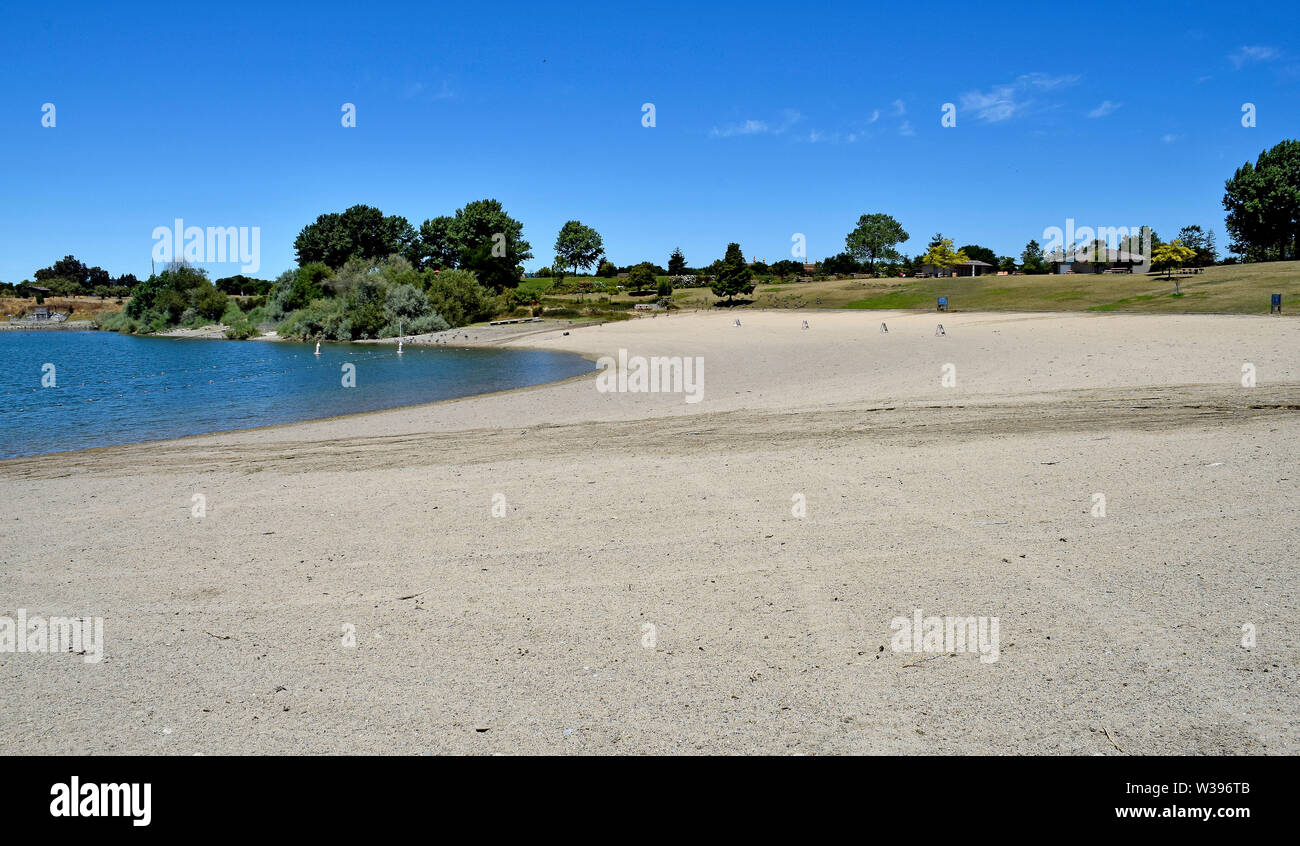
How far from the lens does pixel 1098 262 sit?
3927 inches

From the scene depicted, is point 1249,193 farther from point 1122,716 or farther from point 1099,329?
point 1122,716

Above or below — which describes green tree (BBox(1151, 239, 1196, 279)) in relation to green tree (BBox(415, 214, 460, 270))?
below

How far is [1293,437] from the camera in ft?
36.6

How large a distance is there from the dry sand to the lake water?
26.2 feet

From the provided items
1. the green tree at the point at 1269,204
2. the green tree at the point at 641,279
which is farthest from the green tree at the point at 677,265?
the green tree at the point at 1269,204

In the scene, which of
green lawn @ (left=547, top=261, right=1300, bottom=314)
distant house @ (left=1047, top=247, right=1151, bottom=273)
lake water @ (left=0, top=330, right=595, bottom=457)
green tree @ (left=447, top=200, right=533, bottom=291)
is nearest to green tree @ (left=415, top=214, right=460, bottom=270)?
green tree @ (left=447, top=200, right=533, bottom=291)

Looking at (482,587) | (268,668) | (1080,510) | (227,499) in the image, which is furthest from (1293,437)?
(227,499)

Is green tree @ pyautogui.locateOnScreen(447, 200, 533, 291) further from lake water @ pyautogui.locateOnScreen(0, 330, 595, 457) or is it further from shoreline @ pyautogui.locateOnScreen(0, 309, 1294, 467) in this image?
lake water @ pyautogui.locateOnScreen(0, 330, 595, 457)

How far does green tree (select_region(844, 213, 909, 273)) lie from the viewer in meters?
150

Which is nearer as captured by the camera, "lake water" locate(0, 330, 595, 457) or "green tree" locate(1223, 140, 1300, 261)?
"lake water" locate(0, 330, 595, 457)

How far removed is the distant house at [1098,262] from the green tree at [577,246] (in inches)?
3369
